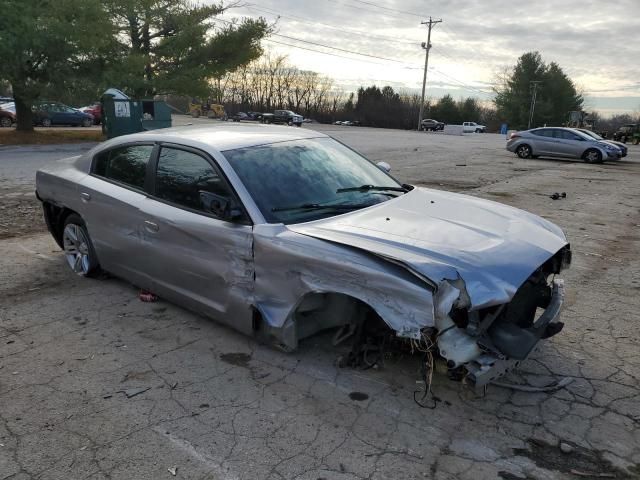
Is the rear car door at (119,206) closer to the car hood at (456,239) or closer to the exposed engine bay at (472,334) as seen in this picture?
the car hood at (456,239)

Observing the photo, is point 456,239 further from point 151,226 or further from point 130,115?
point 130,115

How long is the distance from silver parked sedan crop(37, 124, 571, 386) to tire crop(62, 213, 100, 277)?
0.42ft

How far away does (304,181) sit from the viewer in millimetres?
3707

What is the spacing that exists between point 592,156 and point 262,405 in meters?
20.9

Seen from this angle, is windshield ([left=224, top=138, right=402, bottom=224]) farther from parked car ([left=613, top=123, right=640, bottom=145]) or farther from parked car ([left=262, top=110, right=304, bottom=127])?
parked car ([left=262, top=110, right=304, bottom=127])

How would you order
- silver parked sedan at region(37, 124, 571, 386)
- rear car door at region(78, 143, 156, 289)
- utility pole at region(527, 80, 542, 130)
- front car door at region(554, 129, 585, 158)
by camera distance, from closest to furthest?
silver parked sedan at region(37, 124, 571, 386)
rear car door at region(78, 143, 156, 289)
front car door at region(554, 129, 585, 158)
utility pole at region(527, 80, 542, 130)

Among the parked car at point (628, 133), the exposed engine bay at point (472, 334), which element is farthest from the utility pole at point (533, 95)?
the exposed engine bay at point (472, 334)

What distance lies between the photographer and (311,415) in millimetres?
2883

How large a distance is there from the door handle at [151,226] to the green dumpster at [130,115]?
51.6 feet

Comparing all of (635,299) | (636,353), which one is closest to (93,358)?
(636,353)

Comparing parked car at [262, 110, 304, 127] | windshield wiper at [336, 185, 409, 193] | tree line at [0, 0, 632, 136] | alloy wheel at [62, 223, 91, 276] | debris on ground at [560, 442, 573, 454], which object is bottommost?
debris on ground at [560, 442, 573, 454]

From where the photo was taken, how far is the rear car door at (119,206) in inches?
164

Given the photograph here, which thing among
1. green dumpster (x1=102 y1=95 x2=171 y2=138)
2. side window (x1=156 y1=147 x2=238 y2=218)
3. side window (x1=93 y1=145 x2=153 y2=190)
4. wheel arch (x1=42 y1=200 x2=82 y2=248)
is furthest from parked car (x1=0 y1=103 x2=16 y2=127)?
side window (x1=156 y1=147 x2=238 y2=218)

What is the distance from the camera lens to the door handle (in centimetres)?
391
